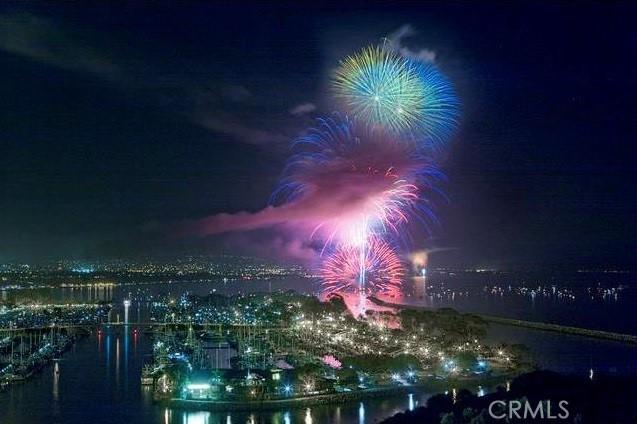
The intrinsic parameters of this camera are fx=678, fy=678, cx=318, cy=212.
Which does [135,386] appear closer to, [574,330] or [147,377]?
[147,377]

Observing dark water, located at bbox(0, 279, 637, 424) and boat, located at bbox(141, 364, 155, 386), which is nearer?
dark water, located at bbox(0, 279, 637, 424)

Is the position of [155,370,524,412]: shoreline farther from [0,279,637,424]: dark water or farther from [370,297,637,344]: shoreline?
[370,297,637,344]: shoreline

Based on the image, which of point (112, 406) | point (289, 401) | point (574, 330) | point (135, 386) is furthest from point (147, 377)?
point (574, 330)

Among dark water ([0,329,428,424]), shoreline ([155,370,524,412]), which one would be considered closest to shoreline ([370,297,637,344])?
shoreline ([155,370,524,412])

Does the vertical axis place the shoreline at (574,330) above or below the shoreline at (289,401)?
below

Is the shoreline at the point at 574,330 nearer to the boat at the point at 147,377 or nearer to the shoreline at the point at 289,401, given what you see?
the shoreline at the point at 289,401

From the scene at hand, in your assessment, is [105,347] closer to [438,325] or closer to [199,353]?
[199,353]

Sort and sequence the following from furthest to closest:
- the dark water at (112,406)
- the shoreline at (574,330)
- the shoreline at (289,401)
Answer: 1. the shoreline at (574,330)
2. the shoreline at (289,401)
3. the dark water at (112,406)

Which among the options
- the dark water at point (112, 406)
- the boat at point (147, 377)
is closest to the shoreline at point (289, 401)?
the dark water at point (112, 406)

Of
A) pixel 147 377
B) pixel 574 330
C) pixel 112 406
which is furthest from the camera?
pixel 574 330
